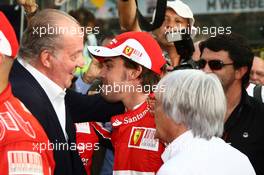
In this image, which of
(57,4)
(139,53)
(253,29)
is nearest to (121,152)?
(139,53)

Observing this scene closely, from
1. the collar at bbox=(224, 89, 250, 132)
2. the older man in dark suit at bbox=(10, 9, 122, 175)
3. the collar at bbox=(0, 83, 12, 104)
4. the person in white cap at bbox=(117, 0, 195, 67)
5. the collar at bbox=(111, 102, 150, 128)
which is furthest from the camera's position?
the person in white cap at bbox=(117, 0, 195, 67)

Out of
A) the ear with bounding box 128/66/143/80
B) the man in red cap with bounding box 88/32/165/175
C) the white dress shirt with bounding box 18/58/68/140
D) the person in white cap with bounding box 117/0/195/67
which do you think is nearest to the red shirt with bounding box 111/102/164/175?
the man in red cap with bounding box 88/32/165/175

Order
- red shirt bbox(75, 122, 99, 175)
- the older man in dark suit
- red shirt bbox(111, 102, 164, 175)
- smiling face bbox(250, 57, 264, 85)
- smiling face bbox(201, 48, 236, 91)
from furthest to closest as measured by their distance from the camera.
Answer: smiling face bbox(250, 57, 264, 85) → red shirt bbox(75, 122, 99, 175) → smiling face bbox(201, 48, 236, 91) → red shirt bbox(111, 102, 164, 175) → the older man in dark suit

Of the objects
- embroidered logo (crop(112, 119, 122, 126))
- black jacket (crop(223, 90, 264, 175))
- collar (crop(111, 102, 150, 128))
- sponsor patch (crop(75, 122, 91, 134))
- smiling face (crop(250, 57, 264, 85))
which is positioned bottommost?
smiling face (crop(250, 57, 264, 85))

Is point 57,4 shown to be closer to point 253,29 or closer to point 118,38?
point 118,38

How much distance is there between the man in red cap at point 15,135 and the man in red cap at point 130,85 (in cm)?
106

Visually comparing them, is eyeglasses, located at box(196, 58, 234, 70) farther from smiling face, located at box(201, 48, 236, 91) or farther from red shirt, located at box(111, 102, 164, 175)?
red shirt, located at box(111, 102, 164, 175)

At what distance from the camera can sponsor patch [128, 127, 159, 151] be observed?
3.76 meters

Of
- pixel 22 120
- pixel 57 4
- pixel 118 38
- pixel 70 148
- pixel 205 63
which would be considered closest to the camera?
pixel 22 120

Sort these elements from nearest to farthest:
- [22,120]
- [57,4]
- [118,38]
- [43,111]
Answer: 1. [22,120]
2. [43,111]
3. [118,38]
4. [57,4]

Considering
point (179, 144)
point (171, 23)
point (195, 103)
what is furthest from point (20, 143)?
point (171, 23)

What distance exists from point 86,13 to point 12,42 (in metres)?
3.29

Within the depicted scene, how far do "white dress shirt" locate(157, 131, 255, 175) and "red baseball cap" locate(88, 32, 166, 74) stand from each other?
1.20 metres

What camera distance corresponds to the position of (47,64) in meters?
3.55
